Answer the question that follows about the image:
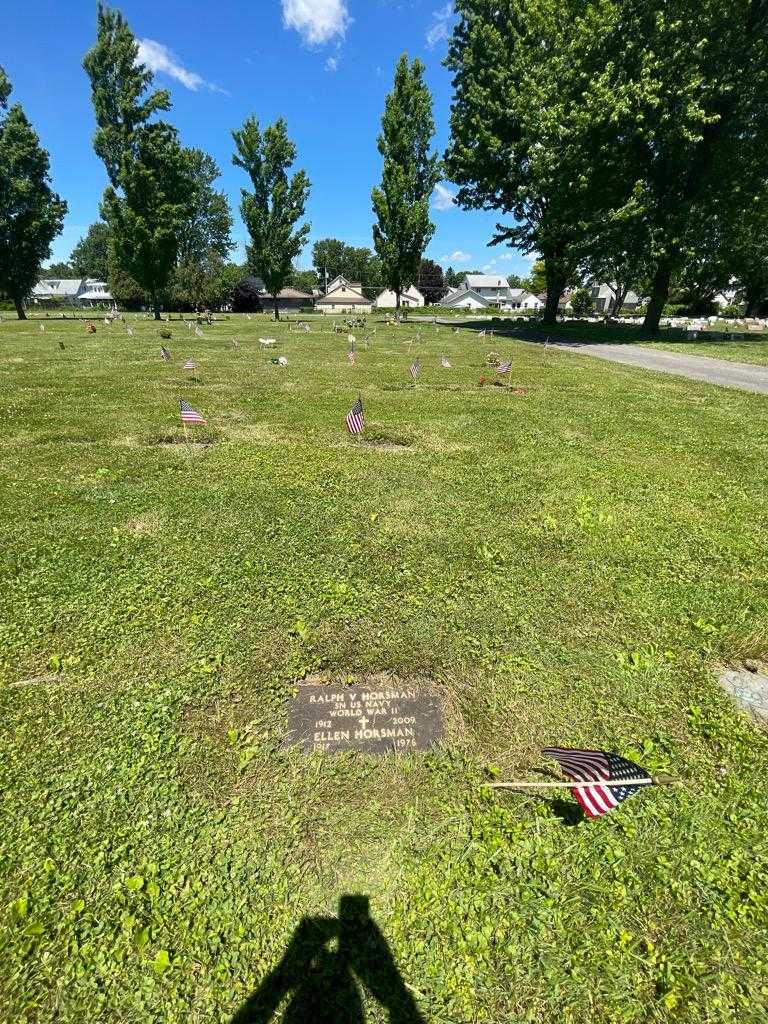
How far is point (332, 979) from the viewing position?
210 cm

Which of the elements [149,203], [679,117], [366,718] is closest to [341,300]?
[149,203]

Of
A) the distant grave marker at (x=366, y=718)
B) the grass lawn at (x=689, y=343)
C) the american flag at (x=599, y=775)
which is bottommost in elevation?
the distant grave marker at (x=366, y=718)

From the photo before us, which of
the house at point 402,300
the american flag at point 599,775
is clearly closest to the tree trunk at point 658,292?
the american flag at point 599,775

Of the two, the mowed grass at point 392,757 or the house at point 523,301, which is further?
the house at point 523,301

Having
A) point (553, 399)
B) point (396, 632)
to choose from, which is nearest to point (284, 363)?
point (553, 399)

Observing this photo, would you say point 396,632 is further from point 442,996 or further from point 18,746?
point 18,746

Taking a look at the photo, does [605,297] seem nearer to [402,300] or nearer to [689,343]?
[402,300]

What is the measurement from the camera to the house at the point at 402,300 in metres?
95.1

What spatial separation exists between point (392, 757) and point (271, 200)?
173ft

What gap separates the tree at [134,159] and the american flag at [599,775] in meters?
46.5

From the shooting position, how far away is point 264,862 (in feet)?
8.25

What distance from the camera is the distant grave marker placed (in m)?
3.18

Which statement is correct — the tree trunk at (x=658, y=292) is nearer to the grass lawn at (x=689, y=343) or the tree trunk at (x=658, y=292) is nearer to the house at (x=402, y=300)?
the grass lawn at (x=689, y=343)

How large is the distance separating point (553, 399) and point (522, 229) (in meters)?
28.4
